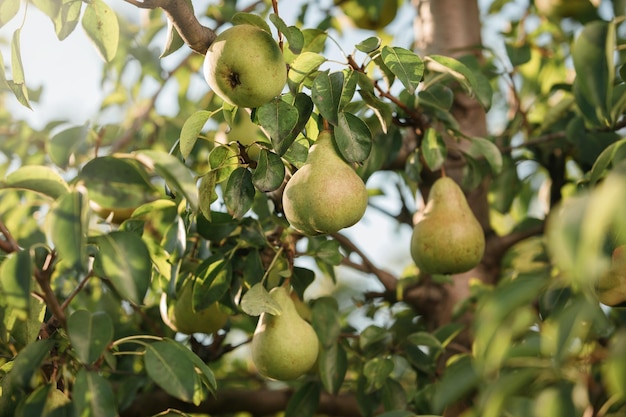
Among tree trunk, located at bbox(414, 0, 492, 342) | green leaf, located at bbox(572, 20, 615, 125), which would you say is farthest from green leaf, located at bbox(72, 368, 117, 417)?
tree trunk, located at bbox(414, 0, 492, 342)

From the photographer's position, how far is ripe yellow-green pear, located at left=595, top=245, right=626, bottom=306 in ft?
3.56

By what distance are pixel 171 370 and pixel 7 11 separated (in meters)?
0.53

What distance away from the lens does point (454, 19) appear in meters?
2.06

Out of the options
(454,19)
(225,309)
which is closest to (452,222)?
(225,309)

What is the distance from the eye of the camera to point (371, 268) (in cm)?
174

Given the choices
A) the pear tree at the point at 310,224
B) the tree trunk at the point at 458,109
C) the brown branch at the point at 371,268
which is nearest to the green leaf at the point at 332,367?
the pear tree at the point at 310,224

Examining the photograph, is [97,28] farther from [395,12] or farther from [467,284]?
[395,12]

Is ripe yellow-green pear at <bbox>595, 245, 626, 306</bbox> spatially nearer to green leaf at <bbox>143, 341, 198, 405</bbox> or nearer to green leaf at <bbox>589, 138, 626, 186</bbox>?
green leaf at <bbox>589, 138, 626, 186</bbox>

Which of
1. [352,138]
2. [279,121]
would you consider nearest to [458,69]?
[352,138]

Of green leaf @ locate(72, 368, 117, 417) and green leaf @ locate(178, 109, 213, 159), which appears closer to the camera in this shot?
green leaf @ locate(72, 368, 117, 417)

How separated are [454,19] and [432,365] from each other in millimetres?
1035

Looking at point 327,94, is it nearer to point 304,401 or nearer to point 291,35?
point 291,35

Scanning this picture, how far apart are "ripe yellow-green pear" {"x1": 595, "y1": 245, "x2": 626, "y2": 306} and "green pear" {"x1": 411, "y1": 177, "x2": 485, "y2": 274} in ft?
0.94

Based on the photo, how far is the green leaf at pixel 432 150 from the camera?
1313 mm
